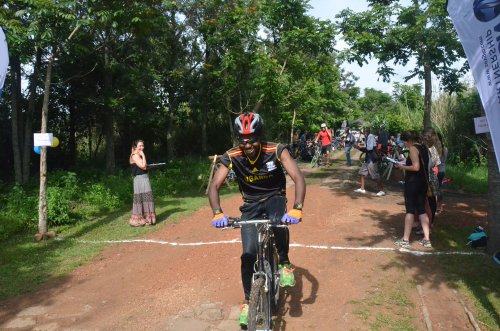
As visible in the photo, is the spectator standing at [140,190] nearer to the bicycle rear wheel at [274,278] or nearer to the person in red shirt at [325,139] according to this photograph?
the bicycle rear wheel at [274,278]

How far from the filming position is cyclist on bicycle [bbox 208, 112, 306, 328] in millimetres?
3947

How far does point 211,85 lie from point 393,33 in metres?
10.7

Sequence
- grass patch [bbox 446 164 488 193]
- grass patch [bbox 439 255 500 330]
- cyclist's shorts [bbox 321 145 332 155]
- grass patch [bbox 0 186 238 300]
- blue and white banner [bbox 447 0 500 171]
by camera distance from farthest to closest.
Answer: cyclist's shorts [bbox 321 145 332 155] → grass patch [bbox 446 164 488 193] → grass patch [bbox 0 186 238 300] → grass patch [bbox 439 255 500 330] → blue and white banner [bbox 447 0 500 171]

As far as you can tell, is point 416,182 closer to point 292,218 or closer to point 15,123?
point 292,218

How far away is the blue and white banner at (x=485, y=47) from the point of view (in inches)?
154

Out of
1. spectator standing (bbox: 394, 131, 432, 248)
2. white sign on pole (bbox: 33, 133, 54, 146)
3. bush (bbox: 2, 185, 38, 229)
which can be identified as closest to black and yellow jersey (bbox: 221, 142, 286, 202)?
spectator standing (bbox: 394, 131, 432, 248)

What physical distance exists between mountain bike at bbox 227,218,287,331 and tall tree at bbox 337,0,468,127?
7175 millimetres

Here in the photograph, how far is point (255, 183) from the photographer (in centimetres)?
425

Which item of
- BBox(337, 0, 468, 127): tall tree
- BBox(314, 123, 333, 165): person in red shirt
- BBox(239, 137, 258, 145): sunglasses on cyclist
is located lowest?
BBox(239, 137, 258, 145): sunglasses on cyclist

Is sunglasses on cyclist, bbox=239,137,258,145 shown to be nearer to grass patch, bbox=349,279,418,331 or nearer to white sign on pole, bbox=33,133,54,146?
grass patch, bbox=349,279,418,331

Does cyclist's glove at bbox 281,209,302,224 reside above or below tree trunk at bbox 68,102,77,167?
below

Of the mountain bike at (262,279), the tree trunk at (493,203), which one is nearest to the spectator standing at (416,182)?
the tree trunk at (493,203)

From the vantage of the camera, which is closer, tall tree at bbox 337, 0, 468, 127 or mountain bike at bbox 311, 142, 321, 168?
tall tree at bbox 337, 0, 468, 127

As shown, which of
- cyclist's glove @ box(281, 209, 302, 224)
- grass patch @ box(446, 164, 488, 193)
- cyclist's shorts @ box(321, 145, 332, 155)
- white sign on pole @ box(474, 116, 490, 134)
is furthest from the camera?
cyclist's shorts @ box(321, 145, 332, 155)
